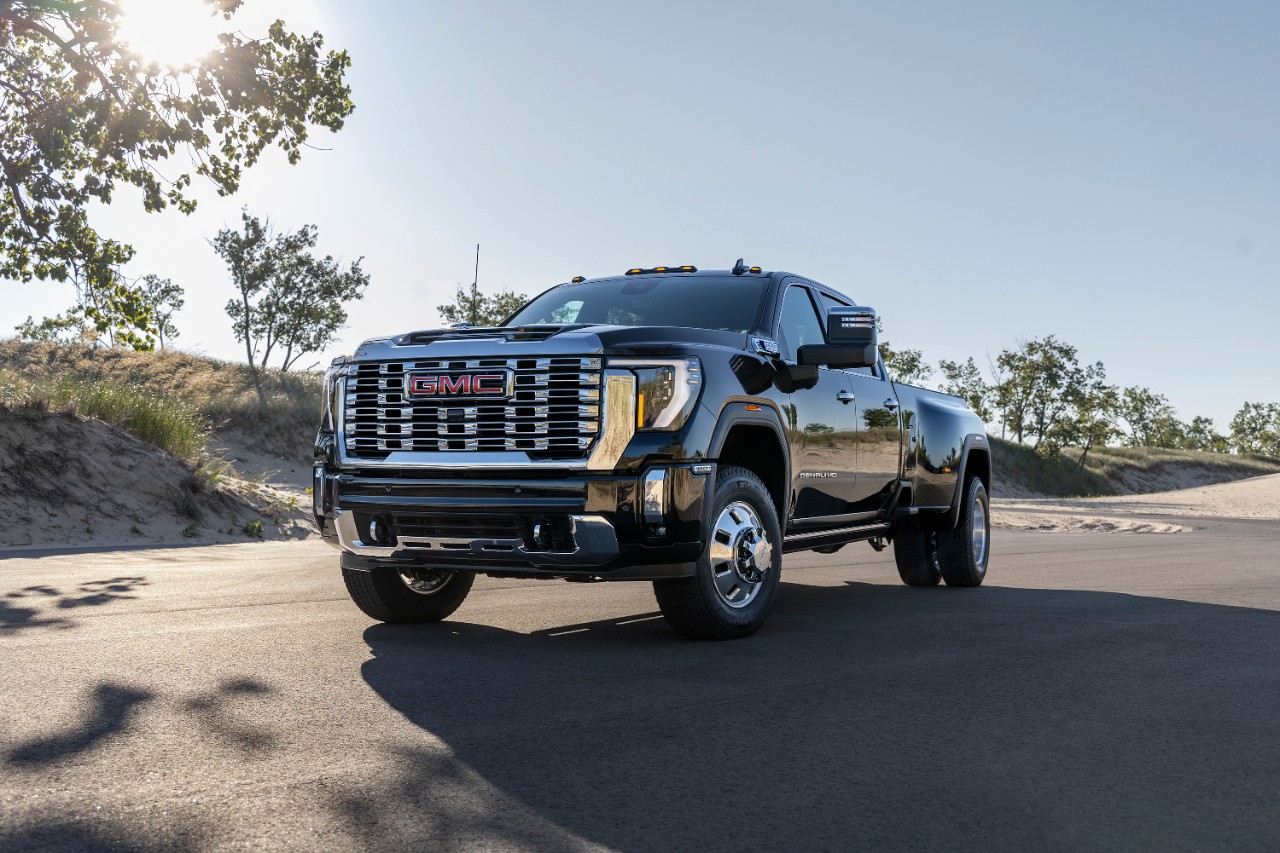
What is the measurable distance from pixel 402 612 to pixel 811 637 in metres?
2.41

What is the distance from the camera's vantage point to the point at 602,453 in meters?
5.72

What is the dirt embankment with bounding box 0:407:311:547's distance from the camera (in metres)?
13.7

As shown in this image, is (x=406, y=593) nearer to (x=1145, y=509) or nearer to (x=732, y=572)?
(x=732, y=572)

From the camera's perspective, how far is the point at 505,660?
5789 mm

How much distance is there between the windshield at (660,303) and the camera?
739 cm

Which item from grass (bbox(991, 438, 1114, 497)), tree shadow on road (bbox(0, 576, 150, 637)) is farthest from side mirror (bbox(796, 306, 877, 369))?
grass (bbox(991, 438, 1114, 497))

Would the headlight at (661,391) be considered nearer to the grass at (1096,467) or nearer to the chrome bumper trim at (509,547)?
the chrome bumper trim at (509,547)

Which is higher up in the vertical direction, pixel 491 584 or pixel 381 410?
pixel 381 410

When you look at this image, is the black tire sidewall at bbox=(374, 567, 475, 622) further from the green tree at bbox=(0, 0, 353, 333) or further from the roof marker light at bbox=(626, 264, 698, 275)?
the green tree at bbox=(0, 0, 353, 333)

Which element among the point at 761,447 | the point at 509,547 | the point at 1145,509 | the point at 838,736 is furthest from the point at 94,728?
the point at 1145,509

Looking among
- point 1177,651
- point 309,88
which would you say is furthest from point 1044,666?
point 309,88

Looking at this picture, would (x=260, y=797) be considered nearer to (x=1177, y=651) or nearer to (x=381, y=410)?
(x=381, y=410)

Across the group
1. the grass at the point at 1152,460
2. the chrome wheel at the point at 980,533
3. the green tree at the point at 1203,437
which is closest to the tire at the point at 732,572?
the chrome wheel at the point at 980,533

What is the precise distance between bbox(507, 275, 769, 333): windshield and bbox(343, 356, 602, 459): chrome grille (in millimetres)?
1486
